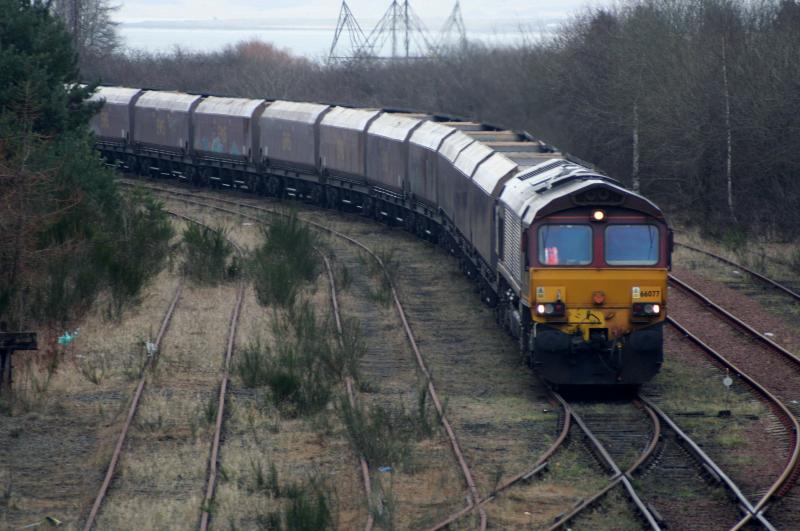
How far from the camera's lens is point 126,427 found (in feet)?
44.9

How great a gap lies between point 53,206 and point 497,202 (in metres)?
7.88

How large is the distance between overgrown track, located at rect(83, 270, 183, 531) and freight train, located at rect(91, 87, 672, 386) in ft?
16.2

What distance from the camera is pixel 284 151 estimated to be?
3712 cm

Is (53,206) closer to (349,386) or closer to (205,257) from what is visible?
(205,257)

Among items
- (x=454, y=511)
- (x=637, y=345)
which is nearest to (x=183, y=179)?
(x=637, y=345)

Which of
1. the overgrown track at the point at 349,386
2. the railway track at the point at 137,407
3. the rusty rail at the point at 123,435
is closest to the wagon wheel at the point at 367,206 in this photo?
the overgrown track at the point at 349,386

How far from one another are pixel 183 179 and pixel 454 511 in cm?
3370

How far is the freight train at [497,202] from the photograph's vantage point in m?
14.9

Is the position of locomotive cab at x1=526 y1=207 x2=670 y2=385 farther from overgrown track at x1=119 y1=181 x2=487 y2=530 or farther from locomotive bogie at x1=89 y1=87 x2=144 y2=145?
locomotive bogie at x1=89 y1=87 x2=144 y2=145

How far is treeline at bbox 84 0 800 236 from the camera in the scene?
31.3m

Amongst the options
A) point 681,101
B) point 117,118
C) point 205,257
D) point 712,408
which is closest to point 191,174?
point 117,118

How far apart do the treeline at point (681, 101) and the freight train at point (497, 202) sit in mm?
7512

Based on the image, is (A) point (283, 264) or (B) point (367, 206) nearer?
(A) point (283, 264)

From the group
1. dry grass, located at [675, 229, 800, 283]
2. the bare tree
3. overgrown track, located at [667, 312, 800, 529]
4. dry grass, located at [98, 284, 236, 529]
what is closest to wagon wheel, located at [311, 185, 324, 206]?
dry grass, located at [675, 229, 800, 283]
